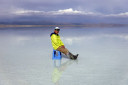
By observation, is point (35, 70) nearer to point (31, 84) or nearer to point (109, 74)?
point (31, 84)

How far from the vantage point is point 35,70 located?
5.86 meters

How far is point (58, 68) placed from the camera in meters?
6.11

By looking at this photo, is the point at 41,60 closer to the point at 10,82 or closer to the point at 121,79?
the point at 10,82

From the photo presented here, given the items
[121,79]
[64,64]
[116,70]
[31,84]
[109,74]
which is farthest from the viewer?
[64,64]

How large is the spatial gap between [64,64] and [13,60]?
1775 mm

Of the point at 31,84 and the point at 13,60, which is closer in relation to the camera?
the point at 31,84

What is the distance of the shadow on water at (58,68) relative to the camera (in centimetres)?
497

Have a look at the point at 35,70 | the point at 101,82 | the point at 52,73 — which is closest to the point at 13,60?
the point at 35,70

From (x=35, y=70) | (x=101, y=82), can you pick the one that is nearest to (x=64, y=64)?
(x=35, y=70)

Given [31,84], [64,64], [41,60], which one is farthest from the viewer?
[41,60]

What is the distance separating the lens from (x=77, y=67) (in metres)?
6.20

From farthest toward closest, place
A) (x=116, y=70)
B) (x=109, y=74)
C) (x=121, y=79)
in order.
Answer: (x=116, y=70)
(x=109, y=74)
(x=121, y=79)

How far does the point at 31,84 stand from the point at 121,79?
1961 mm

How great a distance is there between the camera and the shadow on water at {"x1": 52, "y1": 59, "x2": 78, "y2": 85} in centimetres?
497
